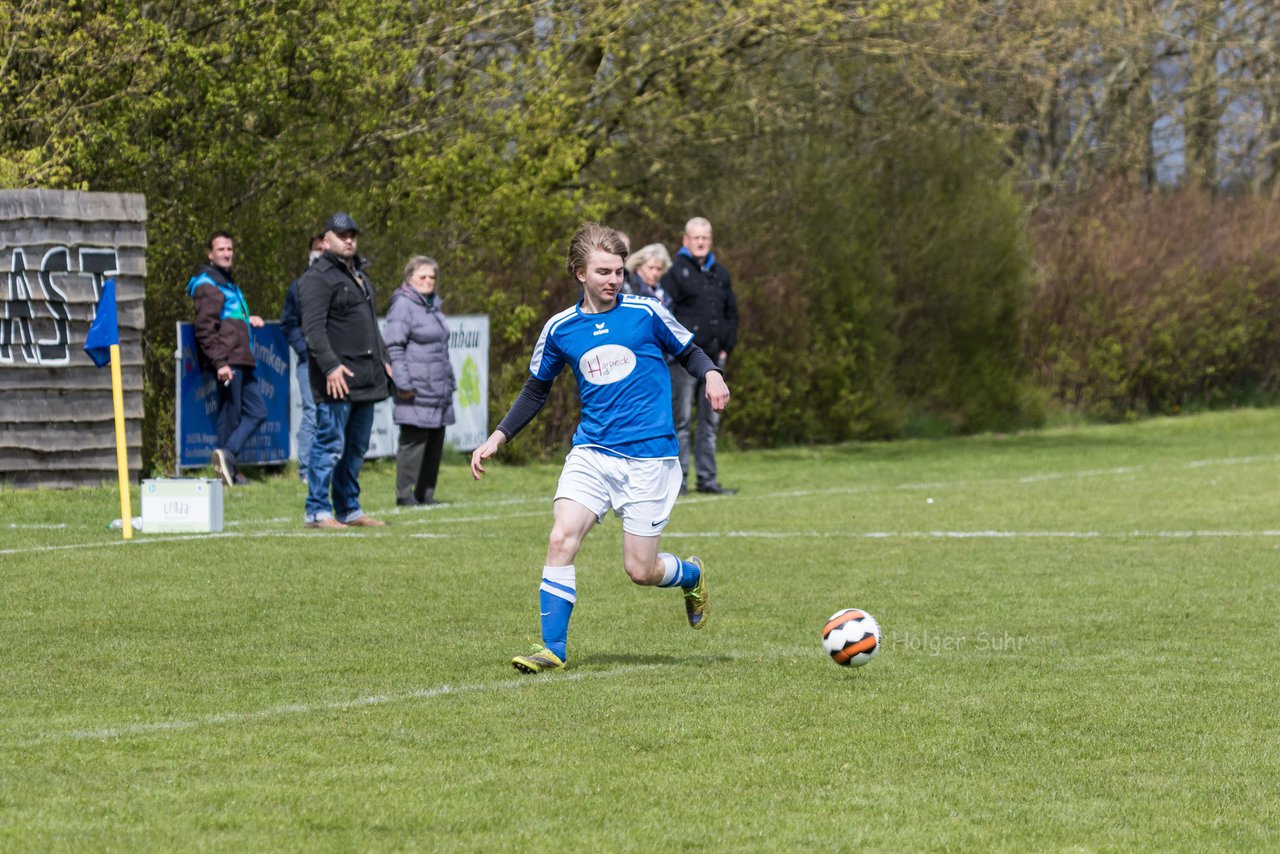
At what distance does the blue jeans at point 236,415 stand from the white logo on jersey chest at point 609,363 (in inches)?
347

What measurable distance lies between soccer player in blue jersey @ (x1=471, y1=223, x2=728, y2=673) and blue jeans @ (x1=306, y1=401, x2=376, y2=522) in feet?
16.5

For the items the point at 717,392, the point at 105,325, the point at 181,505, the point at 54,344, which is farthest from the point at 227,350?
the point at 717,392

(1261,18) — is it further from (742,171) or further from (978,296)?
(742,171)

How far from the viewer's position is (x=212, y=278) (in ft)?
52.4

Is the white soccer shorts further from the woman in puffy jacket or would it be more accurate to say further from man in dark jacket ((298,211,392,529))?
the woman in puffy jacket

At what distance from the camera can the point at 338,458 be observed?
42.8 ft

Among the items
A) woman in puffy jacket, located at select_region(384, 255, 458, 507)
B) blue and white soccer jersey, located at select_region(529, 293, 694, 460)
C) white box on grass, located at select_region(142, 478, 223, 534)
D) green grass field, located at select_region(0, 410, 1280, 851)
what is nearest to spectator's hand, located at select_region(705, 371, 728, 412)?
blue and white soccer jersey, located at select_region(529, 293, 694, 460)

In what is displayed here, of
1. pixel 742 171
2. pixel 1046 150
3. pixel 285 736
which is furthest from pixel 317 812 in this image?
pixel 1046 150

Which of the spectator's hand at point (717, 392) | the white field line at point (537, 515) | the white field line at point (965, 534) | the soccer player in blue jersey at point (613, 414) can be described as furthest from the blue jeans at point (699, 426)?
the spectator's hand at point (717, 392)

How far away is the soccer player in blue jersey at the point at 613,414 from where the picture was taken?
7.76m

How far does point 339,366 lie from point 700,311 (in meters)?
4.41

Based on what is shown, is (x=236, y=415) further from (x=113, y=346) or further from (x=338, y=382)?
(x=338, y=382)

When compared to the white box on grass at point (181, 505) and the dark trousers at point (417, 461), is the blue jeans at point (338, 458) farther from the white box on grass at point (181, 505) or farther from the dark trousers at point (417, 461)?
the dark trousers at point (417, 461)

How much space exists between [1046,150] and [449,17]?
59.6 ft
